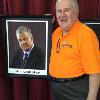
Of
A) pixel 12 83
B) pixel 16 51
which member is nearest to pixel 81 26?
pixel 16 51

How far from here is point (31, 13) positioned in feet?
7.39

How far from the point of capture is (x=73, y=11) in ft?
5.02

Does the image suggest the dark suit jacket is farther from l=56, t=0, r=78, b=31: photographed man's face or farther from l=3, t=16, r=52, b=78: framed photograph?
l=56, t=0, r=78, b=31: photographed man's face

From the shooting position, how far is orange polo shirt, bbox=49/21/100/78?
145 centimetres

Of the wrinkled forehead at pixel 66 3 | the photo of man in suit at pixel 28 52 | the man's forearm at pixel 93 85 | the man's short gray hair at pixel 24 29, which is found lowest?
the man's forearm at pixel 93 85

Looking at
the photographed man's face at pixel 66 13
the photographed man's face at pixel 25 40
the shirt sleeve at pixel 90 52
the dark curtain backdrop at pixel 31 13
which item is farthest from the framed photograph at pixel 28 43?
Result: the shirt sleeve at pixel 90 52

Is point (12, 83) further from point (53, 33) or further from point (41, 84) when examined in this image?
point (53, 33)

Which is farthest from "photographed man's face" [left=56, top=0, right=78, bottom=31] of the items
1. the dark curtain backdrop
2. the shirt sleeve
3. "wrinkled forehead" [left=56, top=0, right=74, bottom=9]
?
the dark curtain backdrop

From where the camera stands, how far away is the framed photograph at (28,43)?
6.13ft

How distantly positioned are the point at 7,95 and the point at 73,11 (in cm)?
121

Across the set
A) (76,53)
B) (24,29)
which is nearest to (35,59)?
(24,29)

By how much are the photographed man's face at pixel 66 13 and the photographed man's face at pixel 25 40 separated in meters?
0.39

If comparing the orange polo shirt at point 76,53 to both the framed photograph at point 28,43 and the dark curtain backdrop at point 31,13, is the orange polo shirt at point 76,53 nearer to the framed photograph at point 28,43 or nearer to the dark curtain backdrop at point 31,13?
the framed photograph at point 28,43

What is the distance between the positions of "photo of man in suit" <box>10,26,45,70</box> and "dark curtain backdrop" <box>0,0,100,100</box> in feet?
0.61
